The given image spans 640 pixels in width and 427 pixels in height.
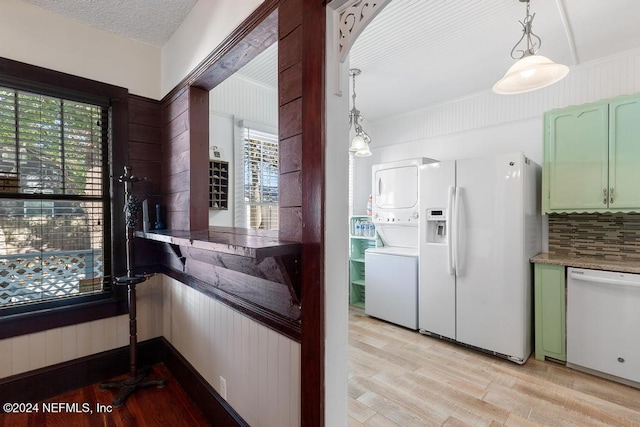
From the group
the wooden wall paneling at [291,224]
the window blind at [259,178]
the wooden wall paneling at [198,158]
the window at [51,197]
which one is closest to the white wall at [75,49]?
the window at [51,197]

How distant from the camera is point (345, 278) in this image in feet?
3.84

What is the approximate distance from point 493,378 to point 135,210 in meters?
3.09

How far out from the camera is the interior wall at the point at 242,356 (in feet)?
4.15

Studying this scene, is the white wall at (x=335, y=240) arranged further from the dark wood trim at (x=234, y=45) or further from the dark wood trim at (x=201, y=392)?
the dark wood trim at (x=201, y=392)

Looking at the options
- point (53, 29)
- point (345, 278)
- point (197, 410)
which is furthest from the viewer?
point (53, 29)

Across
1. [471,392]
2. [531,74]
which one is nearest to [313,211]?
[531,74]

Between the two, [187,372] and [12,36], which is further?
[187,372]

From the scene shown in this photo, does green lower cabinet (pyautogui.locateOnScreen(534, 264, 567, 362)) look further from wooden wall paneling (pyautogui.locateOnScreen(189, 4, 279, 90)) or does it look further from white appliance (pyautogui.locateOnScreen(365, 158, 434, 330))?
wooden wall paneling (pyautogui.locateOnScreen(189, 4, 279, 90))

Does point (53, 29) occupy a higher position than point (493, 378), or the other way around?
point (53, 29)

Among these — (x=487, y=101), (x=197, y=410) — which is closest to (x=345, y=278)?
(x=197, y=410)

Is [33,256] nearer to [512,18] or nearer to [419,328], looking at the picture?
[419,328]

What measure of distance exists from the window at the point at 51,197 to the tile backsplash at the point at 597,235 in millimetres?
4216

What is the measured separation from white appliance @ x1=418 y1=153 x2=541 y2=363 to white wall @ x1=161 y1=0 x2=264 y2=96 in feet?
7.83

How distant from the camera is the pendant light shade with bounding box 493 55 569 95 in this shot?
169cm
